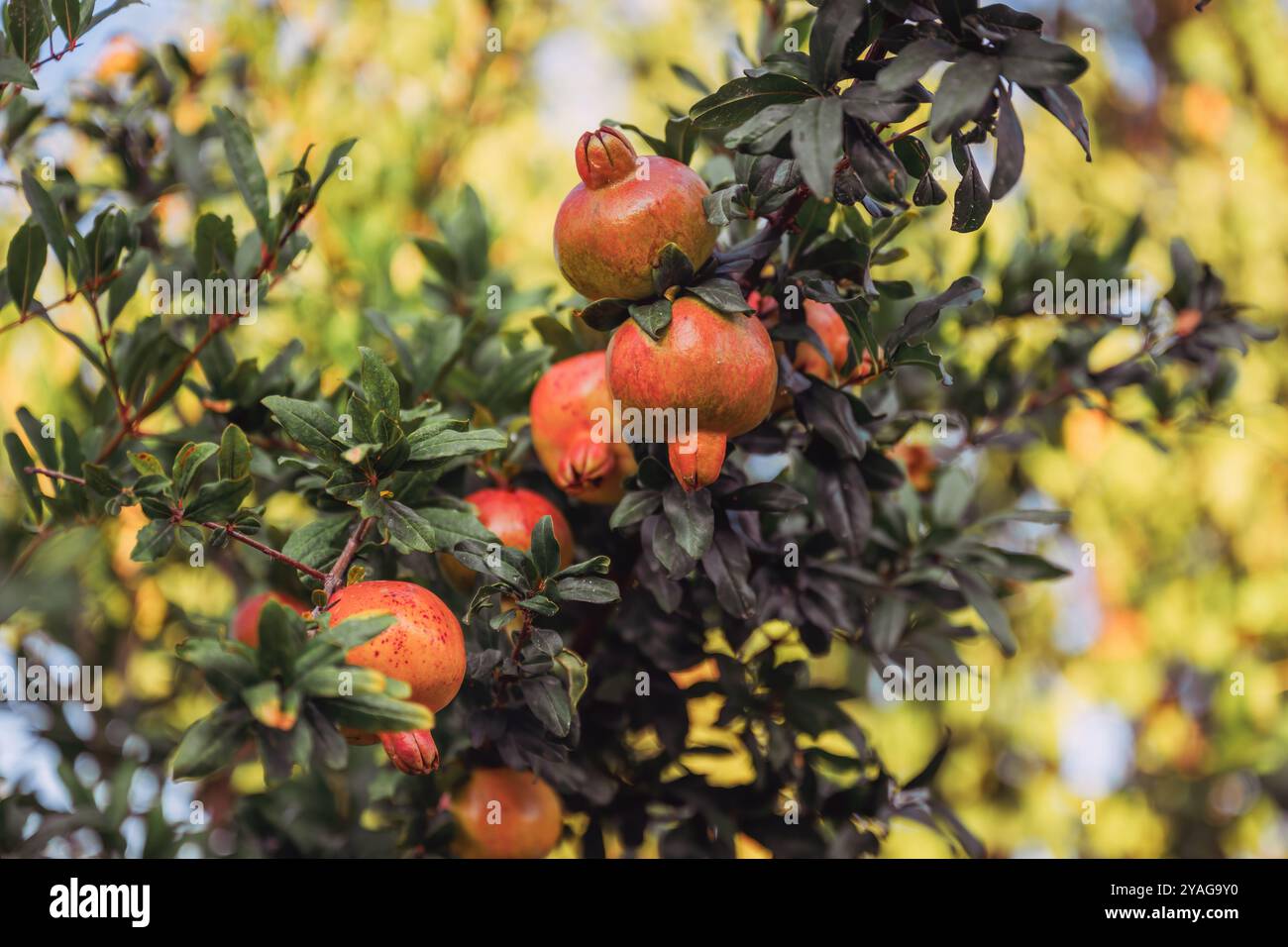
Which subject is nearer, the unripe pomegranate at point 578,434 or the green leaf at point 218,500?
the green leaf at point 218,500

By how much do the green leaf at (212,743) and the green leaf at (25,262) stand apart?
55 centimetres

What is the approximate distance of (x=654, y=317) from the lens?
754 mm

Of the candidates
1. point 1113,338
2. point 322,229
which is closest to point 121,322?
point 322,229

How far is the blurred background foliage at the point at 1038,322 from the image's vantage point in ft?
5.35

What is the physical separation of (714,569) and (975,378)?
2.00ft

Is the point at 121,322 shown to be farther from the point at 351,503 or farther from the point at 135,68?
the point at 351,503

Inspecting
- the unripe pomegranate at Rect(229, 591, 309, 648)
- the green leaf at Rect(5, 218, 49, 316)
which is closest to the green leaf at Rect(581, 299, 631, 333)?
the unripe pomegranate at Rect(229, 591, 309, 648)

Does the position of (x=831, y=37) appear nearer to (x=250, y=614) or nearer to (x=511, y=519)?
(x=511, y=519)

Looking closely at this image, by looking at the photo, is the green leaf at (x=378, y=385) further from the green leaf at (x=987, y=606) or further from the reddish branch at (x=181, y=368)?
the green leaf at (x=987, y=606)

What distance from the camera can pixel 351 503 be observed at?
765mm

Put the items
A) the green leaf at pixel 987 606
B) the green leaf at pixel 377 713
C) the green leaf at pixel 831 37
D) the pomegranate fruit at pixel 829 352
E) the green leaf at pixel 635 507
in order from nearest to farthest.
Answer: the green leaf at pixel 377 713, the green leaf at pixel 831 37, the green leaf at pixel 635 507, the pomegranate fruit at pixel 829 352, the green leaf at pixel 987 606

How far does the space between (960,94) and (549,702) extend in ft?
1.63

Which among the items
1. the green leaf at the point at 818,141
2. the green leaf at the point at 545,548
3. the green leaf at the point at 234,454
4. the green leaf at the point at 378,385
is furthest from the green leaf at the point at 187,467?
the green leaf at the point at 818,141

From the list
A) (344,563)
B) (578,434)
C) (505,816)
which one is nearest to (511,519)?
(578,434)
